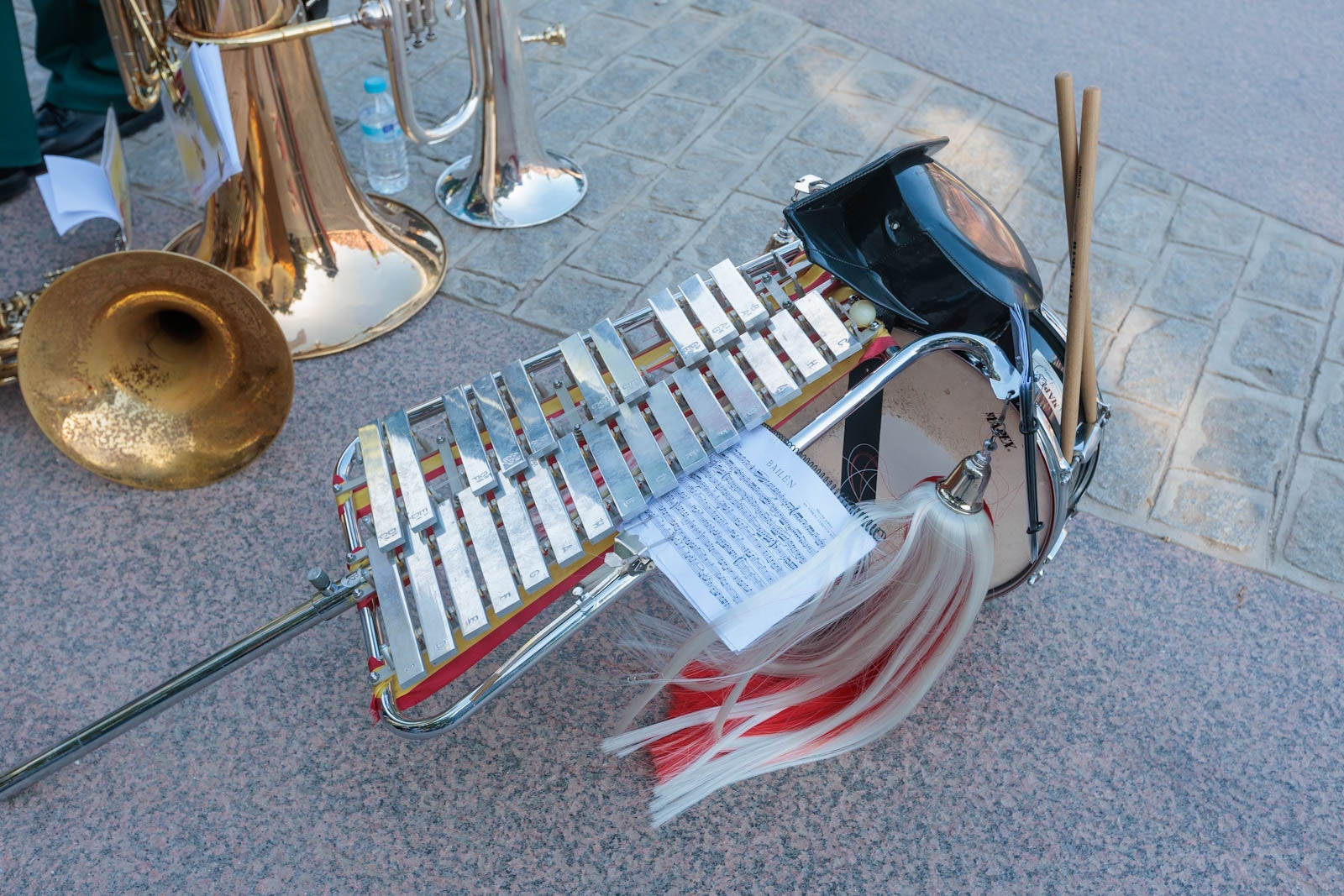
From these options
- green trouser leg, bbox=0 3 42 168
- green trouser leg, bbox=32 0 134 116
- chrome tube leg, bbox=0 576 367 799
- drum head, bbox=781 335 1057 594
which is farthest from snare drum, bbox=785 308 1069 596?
green trouser leg, bbox=32 0 134 116

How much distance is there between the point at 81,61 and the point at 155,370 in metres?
1.32

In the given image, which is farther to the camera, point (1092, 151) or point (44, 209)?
point (44, 209)

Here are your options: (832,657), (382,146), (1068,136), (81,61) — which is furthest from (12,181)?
(1068,136)

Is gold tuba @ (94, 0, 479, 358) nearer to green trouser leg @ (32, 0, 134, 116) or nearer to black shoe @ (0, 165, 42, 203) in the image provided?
black shoe @ (0, 165, 42, 203)

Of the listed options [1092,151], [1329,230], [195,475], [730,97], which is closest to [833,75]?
[730,97]

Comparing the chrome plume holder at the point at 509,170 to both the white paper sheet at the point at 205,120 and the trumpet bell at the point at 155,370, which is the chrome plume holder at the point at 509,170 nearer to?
the white paper sheet at the point at 205,120

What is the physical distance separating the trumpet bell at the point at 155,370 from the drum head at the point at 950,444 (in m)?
0.93

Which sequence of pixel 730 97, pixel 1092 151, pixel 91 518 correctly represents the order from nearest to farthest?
pixel 1092 151
pixel 91 518
pixel 730 97

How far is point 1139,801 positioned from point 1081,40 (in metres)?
2.52

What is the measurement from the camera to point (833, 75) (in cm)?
288

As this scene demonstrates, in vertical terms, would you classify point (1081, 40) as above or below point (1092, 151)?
below

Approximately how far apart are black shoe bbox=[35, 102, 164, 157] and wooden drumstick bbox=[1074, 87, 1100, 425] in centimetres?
233

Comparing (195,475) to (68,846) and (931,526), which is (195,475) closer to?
(68,846)

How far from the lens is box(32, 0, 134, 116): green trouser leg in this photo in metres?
2.49
